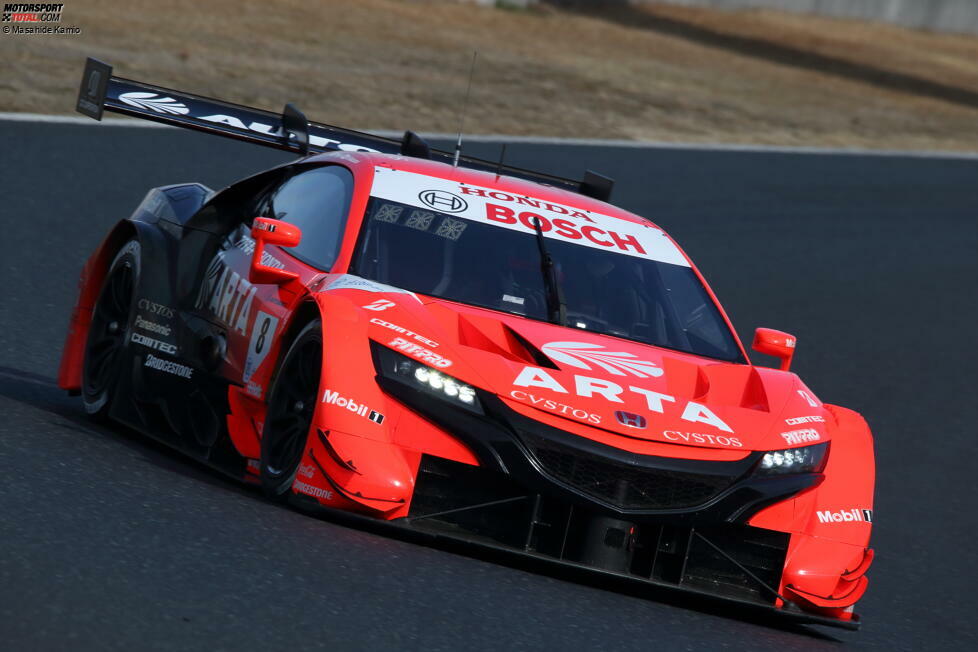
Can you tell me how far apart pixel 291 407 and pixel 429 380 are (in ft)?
2.03

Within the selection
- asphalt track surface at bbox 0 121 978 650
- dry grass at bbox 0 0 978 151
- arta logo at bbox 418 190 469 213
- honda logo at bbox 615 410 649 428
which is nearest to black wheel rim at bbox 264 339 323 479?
asphalt track surface at bbox 0 121 978 650

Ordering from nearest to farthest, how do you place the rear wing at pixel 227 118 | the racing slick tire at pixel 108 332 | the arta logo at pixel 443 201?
1. the arta logo at pixel 443 201
2. the racing slick tire at pixel 108 332
3. the rear wing at pixel 227 118

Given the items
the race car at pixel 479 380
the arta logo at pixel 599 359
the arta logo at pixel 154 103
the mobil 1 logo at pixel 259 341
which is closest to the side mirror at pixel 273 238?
the race car at pixel 479 380

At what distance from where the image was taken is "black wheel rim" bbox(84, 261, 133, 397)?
7625mm

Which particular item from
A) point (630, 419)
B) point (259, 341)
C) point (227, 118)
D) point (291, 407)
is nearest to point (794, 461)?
point (630, 419)

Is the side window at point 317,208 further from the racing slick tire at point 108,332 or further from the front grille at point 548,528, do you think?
the front grille at point 548,528

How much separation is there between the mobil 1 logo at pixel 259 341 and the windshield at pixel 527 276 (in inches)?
15.2

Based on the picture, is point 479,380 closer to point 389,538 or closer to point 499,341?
point 499,341

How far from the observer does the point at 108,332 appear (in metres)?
7.75

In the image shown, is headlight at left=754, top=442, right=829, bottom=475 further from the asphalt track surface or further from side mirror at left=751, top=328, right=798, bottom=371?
side mirror at left=751, top=328, right=798, bottom=371

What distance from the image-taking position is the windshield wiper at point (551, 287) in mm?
6645

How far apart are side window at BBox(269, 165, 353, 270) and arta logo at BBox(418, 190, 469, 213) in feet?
1.00

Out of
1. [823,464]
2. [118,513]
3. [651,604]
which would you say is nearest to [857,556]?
[823,464]

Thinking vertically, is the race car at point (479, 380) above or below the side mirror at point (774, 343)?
below
